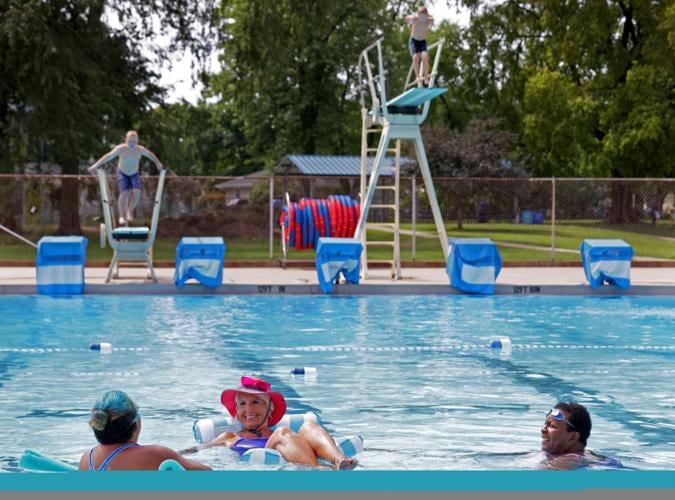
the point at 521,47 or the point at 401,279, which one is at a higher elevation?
the point at 521,47

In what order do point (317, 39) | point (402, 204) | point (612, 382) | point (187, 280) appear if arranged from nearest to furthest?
point (612, 382) < point (187, 280) < point (402, 204) < point (317, 39)

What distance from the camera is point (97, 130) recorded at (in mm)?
32500

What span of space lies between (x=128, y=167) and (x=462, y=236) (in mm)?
19323

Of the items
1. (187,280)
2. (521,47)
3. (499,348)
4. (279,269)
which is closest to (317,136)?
(521,47)

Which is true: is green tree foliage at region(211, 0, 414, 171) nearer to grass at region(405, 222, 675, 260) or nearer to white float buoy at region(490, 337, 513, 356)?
grass at region(405, 222, 675, 260)

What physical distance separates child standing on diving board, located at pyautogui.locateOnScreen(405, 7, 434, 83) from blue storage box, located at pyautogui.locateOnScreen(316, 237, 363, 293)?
3.35 meters

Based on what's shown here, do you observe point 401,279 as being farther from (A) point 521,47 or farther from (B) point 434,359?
(A) point 521,47

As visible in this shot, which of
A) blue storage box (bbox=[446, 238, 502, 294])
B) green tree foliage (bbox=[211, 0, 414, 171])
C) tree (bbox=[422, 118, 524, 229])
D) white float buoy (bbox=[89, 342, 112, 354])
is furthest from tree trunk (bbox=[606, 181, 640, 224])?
white float buoy (bbox=[89, 342, 112, 354])

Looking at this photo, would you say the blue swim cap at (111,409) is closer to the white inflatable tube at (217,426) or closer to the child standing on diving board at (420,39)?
the white inflatable tube at (217,426)

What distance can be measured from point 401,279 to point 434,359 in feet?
32.8

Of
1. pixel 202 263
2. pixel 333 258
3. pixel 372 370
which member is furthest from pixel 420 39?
pixel 372 370

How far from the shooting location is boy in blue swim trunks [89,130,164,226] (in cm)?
2103

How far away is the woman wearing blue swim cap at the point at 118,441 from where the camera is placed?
5551mm

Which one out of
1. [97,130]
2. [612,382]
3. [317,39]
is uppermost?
[317,39]
